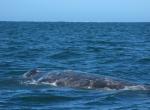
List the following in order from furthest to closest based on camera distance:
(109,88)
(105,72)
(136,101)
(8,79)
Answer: (105,72)
(8,79)
(109,88)
(136,101)

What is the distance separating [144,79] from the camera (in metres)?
23.7

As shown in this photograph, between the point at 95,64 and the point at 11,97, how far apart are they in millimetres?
12642

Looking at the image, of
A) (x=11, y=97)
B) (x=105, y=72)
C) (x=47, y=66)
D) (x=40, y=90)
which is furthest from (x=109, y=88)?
(x=47, y=66)

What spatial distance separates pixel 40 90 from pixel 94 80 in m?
2.02

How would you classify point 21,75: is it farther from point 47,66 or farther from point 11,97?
point 11,97

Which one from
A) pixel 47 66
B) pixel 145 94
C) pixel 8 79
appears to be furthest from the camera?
pixel 47 66

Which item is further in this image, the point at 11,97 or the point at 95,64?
the point at 95,64

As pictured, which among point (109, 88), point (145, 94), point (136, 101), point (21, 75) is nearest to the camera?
point (136, 101)

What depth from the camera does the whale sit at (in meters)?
19.8

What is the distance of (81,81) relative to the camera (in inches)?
808

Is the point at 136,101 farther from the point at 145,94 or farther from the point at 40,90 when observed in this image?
the point at 40,90

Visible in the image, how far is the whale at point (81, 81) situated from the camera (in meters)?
19.8

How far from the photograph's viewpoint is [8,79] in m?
22.9

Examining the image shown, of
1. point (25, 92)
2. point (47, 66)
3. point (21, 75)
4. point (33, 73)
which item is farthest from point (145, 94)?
A: point (47, 66)
